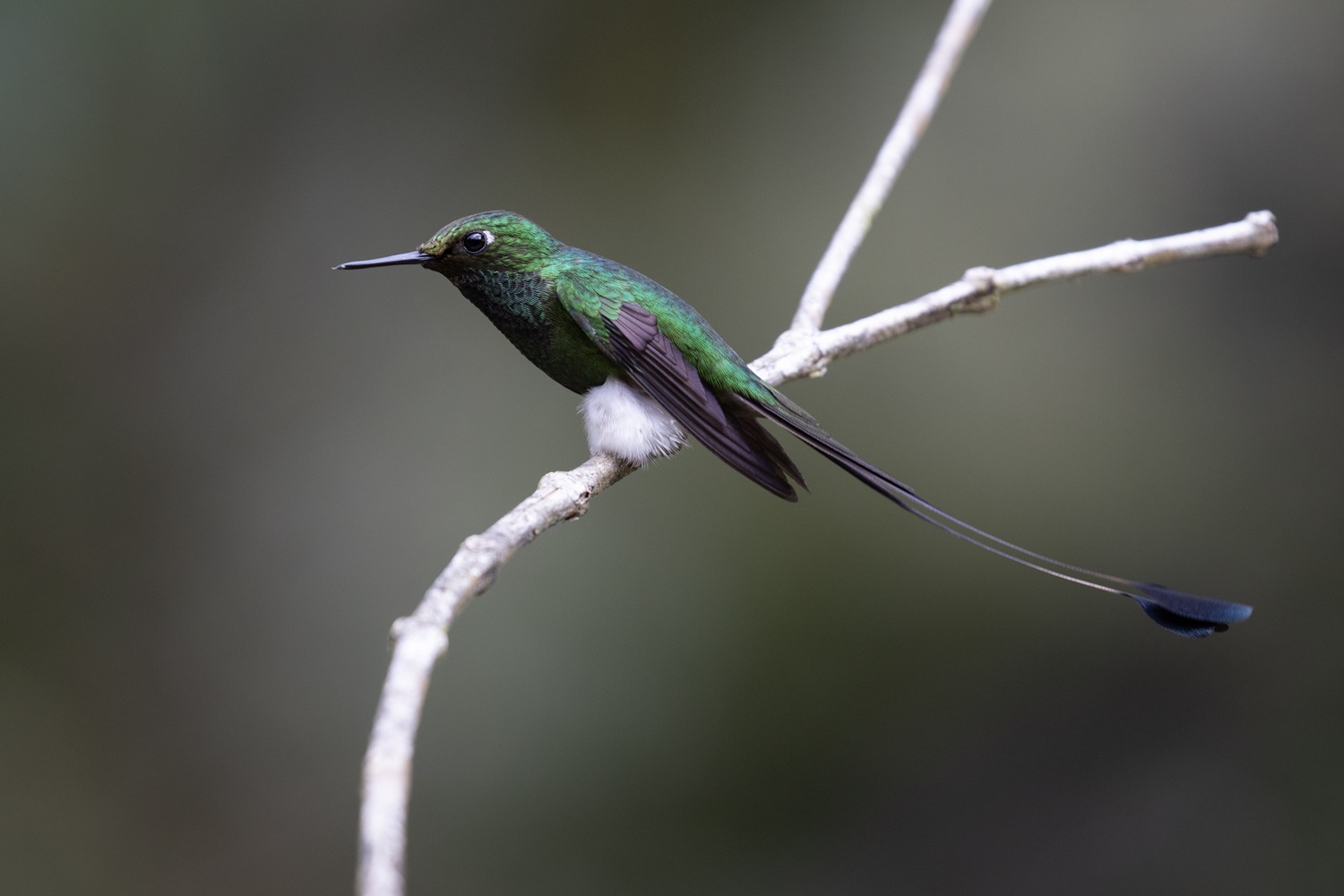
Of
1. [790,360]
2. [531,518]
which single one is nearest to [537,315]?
[790,360]

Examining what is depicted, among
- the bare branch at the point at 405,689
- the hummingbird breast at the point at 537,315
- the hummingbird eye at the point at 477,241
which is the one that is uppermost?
the hummingbird eye at the point at 477,241

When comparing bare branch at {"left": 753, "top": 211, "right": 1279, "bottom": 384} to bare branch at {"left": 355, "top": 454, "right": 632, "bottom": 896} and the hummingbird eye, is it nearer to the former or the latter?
the hummingbird eye

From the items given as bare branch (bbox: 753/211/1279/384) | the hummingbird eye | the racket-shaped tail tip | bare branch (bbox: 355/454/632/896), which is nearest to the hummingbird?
the hummingbird eye

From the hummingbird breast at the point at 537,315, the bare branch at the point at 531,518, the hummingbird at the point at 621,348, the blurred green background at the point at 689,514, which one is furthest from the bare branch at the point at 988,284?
the blurred green background at the point at 689,514

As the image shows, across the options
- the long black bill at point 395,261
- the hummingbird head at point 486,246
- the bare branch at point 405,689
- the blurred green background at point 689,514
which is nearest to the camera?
the bare branch at point 405,689

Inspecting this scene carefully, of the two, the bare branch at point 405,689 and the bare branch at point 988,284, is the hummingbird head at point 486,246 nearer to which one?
the bare branch at point 988,284

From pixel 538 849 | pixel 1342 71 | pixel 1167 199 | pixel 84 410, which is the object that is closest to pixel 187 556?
pixel 84 410
